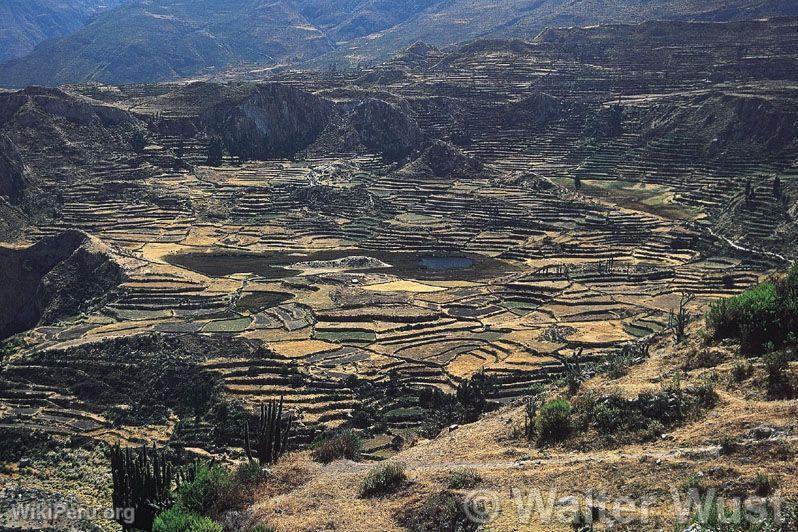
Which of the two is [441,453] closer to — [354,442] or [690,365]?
[354,442]

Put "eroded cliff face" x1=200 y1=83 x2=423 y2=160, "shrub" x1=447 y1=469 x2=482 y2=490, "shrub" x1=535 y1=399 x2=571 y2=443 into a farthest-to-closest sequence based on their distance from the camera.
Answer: "eroded cliff face" x1=200 y1=83 x2=423 y2=160, "shrub" x1=535 y1=399 x2=571 y2=443, "shrub" x1=447 y1=469 x2=482 y2=490

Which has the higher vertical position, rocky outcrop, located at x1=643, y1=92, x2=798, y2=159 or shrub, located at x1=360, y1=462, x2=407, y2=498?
rocky outcrop, located at x1=643, y1=92, x2=798, y2=159

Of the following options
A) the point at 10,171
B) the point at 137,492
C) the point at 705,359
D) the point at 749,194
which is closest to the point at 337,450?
the point at 137,492

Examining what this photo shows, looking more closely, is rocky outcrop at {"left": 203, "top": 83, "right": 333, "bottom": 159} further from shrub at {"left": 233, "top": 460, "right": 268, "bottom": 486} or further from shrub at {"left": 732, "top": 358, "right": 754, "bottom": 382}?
shrub at {"left": 732, "top": 358, "right": 754, "bottom": 382}

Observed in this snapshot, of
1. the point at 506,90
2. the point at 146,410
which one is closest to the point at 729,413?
the point at 146,410
